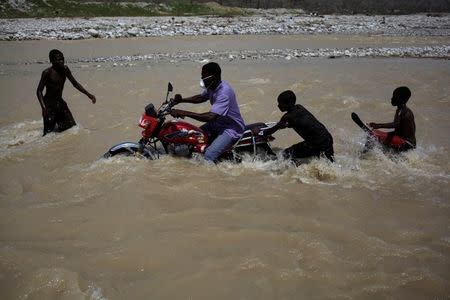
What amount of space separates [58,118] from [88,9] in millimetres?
37997

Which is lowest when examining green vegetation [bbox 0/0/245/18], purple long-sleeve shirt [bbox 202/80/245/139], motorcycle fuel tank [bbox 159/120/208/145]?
motorcycle fuel tank [bbox 159/120/208/145]

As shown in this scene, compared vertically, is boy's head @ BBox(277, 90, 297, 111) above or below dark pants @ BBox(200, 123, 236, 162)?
above

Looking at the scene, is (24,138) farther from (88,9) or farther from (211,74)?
(88,9)

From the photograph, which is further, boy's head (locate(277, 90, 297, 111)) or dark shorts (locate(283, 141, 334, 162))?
dark shorts (locate(283, 141, 334, 162))

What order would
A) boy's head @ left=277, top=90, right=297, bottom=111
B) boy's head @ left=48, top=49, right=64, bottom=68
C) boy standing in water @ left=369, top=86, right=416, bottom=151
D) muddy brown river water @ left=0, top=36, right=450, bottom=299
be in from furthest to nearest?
boy's head @ left=48, top=49, right=64, bottom=68 < boy standing in water @ left=369, top=86, right=416, bottom=151 < boy's head @ left=277, top=90, right=297, bottom=111 < muddy brown river water @ left=0, top=36, right=450, bottom=299

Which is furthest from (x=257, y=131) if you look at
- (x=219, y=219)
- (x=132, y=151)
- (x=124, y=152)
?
(x=124, y=152)

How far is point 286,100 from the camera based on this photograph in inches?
222

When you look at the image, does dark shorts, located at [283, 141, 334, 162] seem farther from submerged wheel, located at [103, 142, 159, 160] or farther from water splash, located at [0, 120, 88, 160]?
water splash, located at [0, 120, 88, 160]

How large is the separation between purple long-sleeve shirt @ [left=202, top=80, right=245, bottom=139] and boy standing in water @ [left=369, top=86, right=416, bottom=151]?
6.99 feet

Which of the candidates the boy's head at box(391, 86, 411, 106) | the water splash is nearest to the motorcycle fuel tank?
the water splash

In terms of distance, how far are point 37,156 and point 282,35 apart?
849 inches

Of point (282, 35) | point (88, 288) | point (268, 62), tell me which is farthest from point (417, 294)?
point (282, 35)

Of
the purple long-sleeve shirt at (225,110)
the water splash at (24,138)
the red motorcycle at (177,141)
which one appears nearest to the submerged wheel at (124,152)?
the red motorcycle at (177,141)

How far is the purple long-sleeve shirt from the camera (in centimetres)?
550
